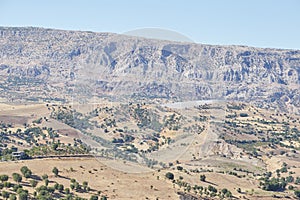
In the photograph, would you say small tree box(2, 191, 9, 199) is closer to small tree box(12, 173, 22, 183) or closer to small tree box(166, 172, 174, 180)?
small tree box(12, 173, 22, 183)

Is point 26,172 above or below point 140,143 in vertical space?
below

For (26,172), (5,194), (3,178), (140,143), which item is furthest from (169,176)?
(5,194)

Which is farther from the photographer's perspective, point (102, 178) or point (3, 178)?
point (102, 178)

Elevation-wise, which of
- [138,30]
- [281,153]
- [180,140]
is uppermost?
[138,30]

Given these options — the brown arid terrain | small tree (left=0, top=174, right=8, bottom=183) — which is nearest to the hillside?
small tree (left=0, top=174, right=8, bottom=183)

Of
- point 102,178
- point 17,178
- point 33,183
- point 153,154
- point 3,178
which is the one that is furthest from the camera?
point 102,178

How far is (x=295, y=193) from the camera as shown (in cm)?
5412

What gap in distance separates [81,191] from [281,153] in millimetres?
→ 54353

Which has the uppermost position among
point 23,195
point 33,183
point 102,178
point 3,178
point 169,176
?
point 3,178

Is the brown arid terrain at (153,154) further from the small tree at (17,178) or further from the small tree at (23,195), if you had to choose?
the small tree at (23,195)

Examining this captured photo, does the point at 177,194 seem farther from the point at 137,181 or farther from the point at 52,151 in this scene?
the point at 52,151

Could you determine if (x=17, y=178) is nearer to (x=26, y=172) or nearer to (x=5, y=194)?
(x=26, y=172)

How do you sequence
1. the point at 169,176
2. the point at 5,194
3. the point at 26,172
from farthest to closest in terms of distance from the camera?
the point at 169,176, the point at 26,172, the point at 5,194

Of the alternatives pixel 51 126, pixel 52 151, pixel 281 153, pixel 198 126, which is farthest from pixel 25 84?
pixel 198 126
